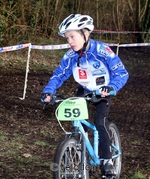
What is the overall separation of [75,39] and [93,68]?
0.41 meters

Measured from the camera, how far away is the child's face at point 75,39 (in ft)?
15.9

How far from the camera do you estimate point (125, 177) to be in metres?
5.91

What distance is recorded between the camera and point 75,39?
4.86m

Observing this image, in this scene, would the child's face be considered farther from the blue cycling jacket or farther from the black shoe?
the black shoe

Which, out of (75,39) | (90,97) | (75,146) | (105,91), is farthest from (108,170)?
(75,39)

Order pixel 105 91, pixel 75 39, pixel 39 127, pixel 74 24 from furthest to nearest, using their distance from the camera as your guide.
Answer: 1. pixel 39 127
2. pixel 75 39
3. pixel 74 24
4. pixel 105 91

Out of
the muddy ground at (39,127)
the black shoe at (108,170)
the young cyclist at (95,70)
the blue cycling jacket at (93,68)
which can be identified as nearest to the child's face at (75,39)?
the young cyclist at (95,70)

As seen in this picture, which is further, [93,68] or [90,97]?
[93,68]

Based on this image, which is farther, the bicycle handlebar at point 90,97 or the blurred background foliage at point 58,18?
the blurred background foliage at point 58,18

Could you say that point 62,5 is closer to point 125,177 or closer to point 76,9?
point 76,9

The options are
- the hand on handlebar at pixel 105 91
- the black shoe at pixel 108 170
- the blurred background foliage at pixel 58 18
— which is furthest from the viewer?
the blurred background foliage at pixel 58 18

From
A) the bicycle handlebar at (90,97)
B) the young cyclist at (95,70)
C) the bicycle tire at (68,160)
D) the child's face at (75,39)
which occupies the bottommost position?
the bicycle tire at (68,160)

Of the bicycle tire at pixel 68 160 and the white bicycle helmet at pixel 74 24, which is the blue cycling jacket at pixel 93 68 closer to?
the white bicycle helmet at pixel 74 24

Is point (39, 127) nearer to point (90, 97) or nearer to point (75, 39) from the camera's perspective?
point (90, 97)
